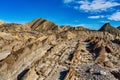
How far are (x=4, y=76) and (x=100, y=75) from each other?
17.3 meters

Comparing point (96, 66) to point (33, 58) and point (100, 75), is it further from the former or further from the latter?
point (33, 58)

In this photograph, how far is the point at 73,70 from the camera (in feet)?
154

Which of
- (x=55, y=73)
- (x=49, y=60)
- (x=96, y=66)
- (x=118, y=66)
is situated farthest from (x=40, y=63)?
(x=118, y=66)

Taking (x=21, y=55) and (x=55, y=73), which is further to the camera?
(x=21, y=55)

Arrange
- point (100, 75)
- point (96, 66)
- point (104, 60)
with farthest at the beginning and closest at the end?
point (104, 60) < point (96, 66) < point (100, 75)

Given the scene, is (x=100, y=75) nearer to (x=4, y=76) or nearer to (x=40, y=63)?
(x=40, y=63)

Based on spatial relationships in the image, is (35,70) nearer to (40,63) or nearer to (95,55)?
(40,63)

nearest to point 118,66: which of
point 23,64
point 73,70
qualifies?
point 73,70

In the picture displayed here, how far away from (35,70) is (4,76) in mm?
5736

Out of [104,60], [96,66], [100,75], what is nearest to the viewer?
[100,75]

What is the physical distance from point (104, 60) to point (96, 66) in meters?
5.13

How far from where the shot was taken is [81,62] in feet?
176

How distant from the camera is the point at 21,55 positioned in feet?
183

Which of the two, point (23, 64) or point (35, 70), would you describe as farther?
point (23, 64)
